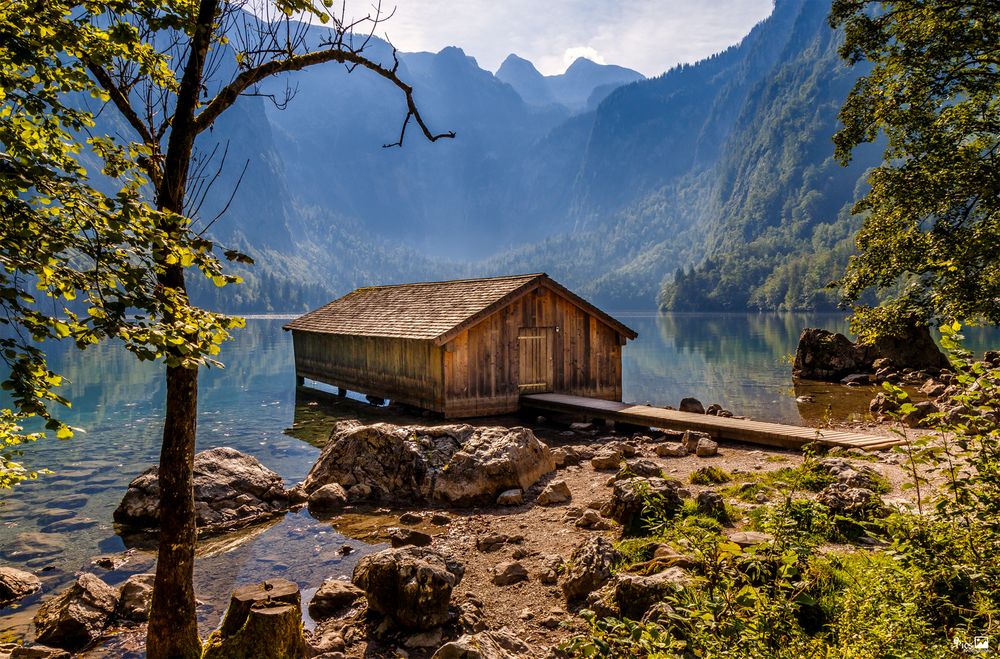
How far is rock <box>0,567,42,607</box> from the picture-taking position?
786 cm

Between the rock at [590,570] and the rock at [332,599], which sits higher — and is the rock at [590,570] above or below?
above

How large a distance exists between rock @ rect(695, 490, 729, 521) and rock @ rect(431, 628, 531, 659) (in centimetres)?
342

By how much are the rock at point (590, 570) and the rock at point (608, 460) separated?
212 inches

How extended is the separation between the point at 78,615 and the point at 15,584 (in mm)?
2299

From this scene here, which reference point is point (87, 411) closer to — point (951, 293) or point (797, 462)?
point (797, 462)

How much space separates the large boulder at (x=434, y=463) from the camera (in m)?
10.9

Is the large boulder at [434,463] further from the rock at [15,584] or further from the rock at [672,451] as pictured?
the rock at [15,584]

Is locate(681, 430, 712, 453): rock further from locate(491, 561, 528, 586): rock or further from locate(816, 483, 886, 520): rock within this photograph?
locate(491, 561, 528, 586): rock

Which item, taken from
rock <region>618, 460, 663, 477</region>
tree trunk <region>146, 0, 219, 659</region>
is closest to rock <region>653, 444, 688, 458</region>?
rock <region>618, 460, 663, 477</region>

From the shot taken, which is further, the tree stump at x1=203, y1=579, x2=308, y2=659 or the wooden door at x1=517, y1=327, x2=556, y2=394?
the wooden door at x1=517, y1=327, x2=556, y2=394

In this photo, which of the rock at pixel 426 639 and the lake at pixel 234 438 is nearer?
the rock at pixel 426 639

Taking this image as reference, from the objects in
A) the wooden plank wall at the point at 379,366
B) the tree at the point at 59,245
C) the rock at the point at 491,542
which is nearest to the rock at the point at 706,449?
the rock at the point at 491,542

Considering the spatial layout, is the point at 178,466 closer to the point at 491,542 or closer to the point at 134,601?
the point at 134,601

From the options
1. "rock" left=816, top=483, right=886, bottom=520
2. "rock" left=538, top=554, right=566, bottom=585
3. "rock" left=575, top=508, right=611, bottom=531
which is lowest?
"rock" left=538, top=554, right=566, bottom=585
